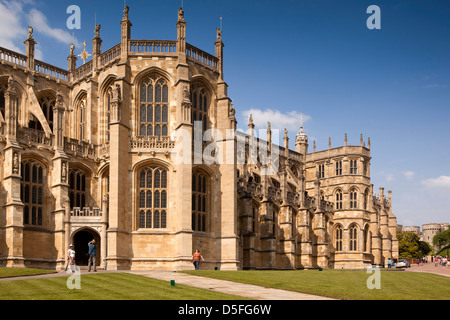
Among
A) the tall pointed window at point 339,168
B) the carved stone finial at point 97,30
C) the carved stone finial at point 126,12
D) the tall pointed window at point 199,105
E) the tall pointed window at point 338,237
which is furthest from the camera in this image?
the tall pointed window at point 339,168

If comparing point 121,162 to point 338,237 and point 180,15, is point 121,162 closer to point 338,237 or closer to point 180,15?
point 180,15

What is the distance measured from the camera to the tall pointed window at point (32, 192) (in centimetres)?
3833

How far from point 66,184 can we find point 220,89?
13.9 metres

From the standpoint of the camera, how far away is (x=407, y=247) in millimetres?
102625

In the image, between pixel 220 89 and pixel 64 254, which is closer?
pixel 64 254

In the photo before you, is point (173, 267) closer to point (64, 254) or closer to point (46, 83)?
point (64, 254)

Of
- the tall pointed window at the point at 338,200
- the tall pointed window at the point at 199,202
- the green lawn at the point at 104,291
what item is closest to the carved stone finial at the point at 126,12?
the tall pointed window at the point at 199,202

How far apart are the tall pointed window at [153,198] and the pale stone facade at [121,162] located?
7 centimetres

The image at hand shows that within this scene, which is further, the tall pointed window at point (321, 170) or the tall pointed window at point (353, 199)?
the tall pointed window at point (321, 170)

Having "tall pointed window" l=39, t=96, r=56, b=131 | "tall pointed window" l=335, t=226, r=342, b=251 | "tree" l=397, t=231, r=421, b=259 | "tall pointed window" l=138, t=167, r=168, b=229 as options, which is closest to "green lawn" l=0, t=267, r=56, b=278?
"tall pointed window" l=138, t=167, r=168, b=229

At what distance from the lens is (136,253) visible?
38.5 metres

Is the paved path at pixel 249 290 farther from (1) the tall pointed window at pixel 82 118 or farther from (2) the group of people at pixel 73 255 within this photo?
(1) the tall pointed window at pixel 82 118

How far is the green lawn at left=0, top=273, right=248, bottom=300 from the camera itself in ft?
61.5
